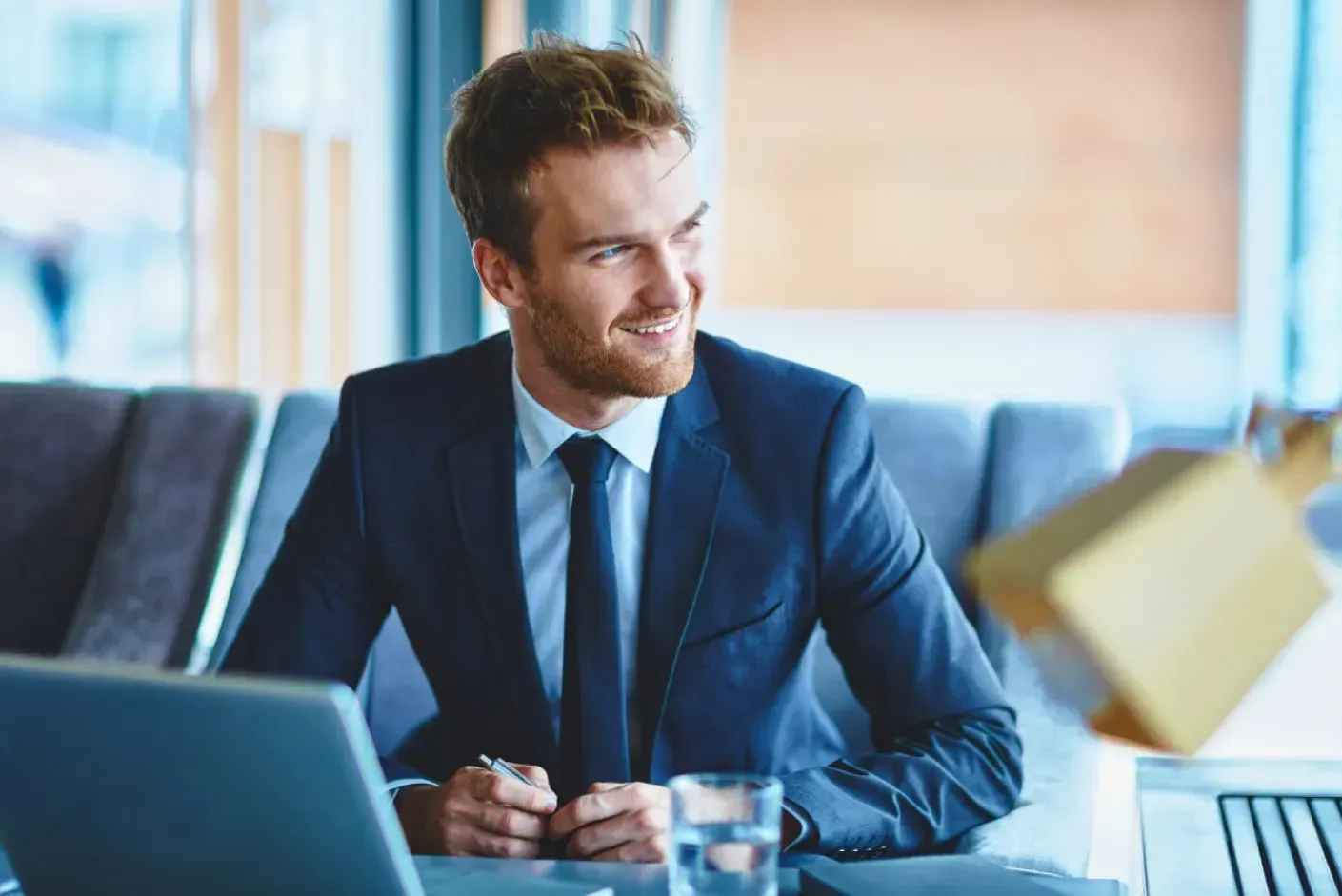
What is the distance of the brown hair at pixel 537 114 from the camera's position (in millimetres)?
1406

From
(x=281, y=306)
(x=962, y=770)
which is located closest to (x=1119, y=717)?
(x=962, y=770)

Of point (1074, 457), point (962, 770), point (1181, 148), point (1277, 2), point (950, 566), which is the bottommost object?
point (962, 770)

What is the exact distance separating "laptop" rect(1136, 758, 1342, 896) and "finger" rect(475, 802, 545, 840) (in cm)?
46

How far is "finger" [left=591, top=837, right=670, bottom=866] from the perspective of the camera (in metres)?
1.09

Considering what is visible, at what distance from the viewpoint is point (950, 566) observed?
5.35ft

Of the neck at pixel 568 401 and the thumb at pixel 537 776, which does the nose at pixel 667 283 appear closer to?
the neck at pixel 568 401

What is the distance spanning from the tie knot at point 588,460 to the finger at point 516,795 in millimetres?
361

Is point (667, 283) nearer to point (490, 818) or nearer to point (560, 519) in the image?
point (560, 519)

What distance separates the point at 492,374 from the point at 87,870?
0.84 m

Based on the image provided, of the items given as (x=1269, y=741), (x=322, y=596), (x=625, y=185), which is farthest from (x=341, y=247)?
(x=1269, y=741)

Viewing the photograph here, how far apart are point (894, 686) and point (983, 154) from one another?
5.05m

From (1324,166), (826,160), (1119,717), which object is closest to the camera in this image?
(1119,717)

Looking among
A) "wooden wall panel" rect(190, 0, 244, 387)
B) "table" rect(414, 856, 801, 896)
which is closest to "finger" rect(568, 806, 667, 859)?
"table" rect(414, 856, 801, 896)

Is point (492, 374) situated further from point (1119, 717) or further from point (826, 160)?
point (826, 160)
